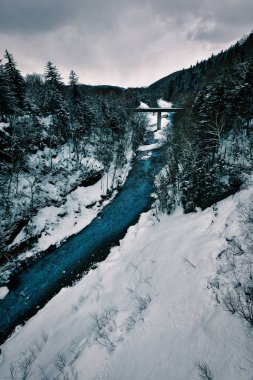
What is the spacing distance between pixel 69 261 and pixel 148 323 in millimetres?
13076

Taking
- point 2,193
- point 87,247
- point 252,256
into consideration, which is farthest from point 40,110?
point 252,256

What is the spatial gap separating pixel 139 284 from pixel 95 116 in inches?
1682

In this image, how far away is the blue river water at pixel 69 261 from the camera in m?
15.1

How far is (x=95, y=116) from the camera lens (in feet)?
153

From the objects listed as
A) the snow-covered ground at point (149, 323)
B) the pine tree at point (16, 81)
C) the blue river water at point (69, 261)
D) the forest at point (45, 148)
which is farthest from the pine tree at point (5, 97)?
the snow-covered ground at point (149, 323)

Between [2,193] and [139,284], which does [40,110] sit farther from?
[139,284]

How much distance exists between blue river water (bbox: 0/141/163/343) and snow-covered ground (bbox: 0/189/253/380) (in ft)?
5.21

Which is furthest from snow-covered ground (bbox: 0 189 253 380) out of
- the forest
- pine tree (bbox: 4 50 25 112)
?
pine tree (bbox: 4 50 25 112)

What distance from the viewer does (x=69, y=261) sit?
19.4m

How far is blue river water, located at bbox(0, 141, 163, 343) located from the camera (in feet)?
49.5

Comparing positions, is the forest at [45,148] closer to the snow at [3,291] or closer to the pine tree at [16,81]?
the pine tree at [16,81]

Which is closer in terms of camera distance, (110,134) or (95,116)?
(95,116)

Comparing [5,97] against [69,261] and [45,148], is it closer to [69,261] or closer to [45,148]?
[45,148]

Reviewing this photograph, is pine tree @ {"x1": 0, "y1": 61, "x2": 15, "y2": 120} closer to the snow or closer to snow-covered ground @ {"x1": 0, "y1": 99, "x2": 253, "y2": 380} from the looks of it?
the snow
